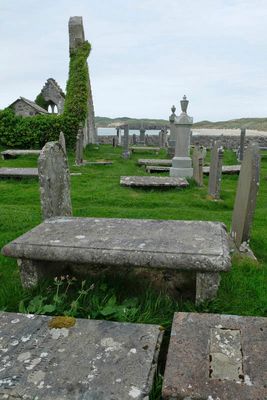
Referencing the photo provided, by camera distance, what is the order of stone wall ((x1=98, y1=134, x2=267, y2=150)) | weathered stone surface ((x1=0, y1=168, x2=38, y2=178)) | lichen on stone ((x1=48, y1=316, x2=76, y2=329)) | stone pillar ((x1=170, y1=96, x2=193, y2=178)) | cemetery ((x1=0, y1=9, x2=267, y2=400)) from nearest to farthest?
cemetery ((x1=0, y1=9, x2=267, y2=400)), lichen on stone ((x1=48, y1=316, x2=76, y2=329)), weathered stone surface ((x1=0, y1=168, x2=38, y2=178)), stone pillar ((x1=170, y1=96, x2=193, y2=178)), stone wall ((x1=98, y1=134, x2=267, y2=150))

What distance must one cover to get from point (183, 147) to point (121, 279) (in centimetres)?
930

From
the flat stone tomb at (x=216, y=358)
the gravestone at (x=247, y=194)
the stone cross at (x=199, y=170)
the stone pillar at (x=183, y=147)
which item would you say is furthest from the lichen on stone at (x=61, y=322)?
the stone pillar at (x=183, y=147)

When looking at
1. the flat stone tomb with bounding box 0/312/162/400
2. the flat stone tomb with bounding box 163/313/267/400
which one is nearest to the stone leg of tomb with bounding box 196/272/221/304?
the flat stone tomb with bounding box 163/313/267/400

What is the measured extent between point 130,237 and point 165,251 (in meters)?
0.54

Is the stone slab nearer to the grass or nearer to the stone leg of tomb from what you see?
the stone leg of tomb

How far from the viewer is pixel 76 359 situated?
90.7 inches

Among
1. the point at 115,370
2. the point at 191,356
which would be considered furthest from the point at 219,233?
the point at 115,370

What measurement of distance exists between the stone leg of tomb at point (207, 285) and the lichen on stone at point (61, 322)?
1134mm

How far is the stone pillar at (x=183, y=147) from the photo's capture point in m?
12.3

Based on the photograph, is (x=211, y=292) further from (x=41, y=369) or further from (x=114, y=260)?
(x=41, y=369)

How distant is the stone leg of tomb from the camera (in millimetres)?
3072

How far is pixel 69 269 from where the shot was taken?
13.5ft

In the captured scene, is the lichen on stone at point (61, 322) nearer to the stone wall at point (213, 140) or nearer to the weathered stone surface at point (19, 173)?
the weathered stone surface at point (19, 173)

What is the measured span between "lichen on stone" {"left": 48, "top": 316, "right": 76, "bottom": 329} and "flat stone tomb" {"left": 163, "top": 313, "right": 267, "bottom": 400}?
78 centimetres
